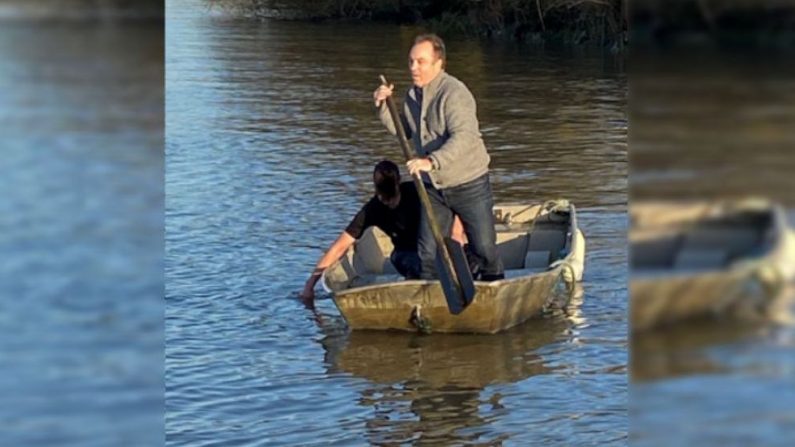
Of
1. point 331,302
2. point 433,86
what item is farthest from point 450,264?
point 331,302

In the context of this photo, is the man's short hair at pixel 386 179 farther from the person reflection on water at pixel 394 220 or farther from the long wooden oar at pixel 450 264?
the long wooden oar at pixel 450 264

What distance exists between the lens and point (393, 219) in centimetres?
812

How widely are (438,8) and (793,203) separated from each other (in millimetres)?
41496

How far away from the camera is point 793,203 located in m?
0.92

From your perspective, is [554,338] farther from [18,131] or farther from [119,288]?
[18,131]

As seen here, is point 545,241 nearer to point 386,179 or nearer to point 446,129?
point 386,179

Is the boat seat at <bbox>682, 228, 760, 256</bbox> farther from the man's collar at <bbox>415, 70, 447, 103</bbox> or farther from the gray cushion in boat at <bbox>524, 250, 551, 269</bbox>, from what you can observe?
the gray cushion in boat at <bbox>524, 250, 551, 269</bbox>

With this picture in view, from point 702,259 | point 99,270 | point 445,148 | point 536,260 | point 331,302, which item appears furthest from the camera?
point 536,260

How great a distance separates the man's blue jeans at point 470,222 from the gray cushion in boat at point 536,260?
4.13ft

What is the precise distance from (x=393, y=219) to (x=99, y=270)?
15.6 feet

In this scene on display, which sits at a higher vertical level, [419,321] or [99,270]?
[99,270]

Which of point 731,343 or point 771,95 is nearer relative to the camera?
point 731,343

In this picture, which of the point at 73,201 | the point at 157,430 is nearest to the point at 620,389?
the point at 73,201

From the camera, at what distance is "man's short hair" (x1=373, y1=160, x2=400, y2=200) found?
25.5 feet
